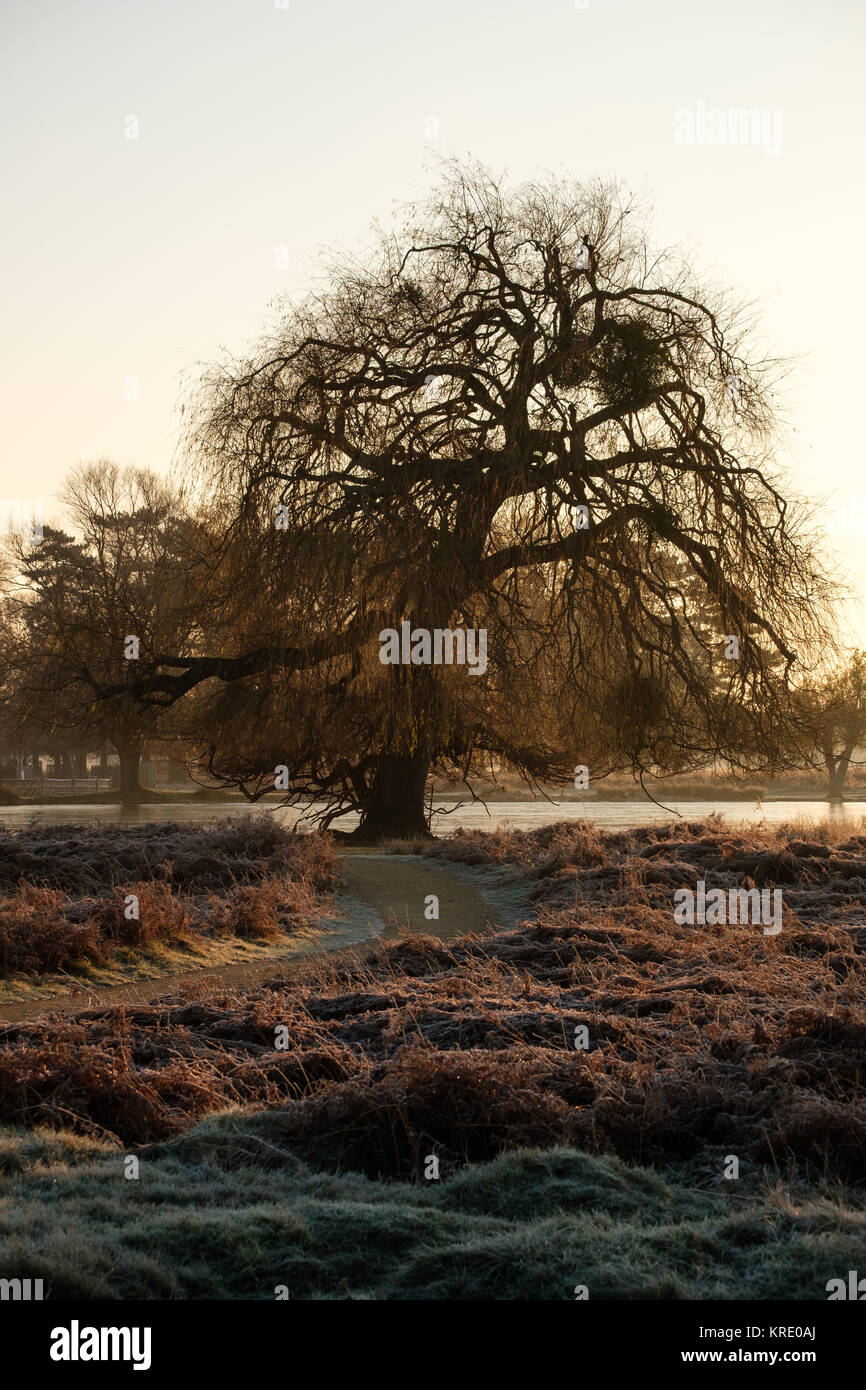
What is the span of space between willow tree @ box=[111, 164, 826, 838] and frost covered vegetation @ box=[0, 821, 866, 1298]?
30.0 feet

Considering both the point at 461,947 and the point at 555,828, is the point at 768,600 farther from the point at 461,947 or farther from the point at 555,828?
the point at 461,947

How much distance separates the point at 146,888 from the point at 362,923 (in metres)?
2.91

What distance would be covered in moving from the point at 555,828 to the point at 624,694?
583cm

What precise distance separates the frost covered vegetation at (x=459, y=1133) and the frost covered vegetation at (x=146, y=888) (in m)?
3.00

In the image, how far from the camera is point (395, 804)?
85.3 feet

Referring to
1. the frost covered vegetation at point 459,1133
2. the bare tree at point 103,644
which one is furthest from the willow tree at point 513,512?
the frost covered vegetation at point 459,1133

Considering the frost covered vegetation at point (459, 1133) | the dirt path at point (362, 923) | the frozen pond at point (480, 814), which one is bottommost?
the frozen pond at point (480, 814)

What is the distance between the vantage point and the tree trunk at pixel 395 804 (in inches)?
1017

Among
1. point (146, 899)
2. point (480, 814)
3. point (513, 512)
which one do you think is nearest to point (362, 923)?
point (146, 899)

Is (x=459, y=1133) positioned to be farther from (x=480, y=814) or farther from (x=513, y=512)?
(x=480, y=814)

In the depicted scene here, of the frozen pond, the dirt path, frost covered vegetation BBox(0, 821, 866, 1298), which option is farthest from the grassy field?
the frozen pond

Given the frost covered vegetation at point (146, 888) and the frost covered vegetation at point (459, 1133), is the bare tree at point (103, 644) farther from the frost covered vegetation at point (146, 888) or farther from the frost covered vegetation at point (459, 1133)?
the frost covered vegetation at point (459, 1133)
